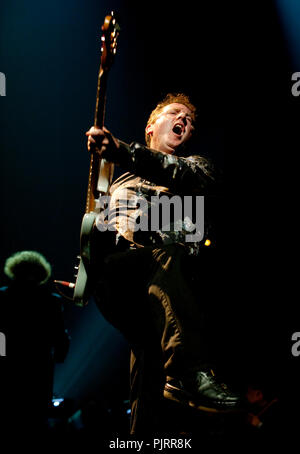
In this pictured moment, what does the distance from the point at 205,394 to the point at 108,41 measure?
6.07 ft

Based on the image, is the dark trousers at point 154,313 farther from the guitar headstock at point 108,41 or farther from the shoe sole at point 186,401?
the guitar headstock at point 108,41

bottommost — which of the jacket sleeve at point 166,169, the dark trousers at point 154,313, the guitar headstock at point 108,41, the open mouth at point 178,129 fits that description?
the dark trousers at point 154,313

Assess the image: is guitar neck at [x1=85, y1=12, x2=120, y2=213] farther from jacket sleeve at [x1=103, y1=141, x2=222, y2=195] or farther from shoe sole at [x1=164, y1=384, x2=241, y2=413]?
shoe sole at [x1=164, y1=384, x2=241, y2=413]

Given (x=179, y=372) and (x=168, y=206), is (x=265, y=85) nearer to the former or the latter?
(x=168, y=206)

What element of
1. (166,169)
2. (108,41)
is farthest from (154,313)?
(108,41)

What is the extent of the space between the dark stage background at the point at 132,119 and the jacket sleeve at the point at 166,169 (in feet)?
2.51

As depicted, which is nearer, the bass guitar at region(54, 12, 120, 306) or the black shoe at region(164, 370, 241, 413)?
the black shoe at region(164, 370, 241, 413)

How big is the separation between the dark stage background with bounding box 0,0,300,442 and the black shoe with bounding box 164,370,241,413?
879mm

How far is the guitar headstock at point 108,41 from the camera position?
1.83 meters

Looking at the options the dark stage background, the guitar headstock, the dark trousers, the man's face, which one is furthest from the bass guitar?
the dark stage background

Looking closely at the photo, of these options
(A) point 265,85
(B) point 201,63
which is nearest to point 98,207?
(A) point 265,85

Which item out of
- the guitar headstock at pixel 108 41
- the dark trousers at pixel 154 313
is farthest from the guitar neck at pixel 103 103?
the dark trousers at pixel 154 313

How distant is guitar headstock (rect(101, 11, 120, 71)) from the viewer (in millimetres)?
1829

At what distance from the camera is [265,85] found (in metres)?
2.69
